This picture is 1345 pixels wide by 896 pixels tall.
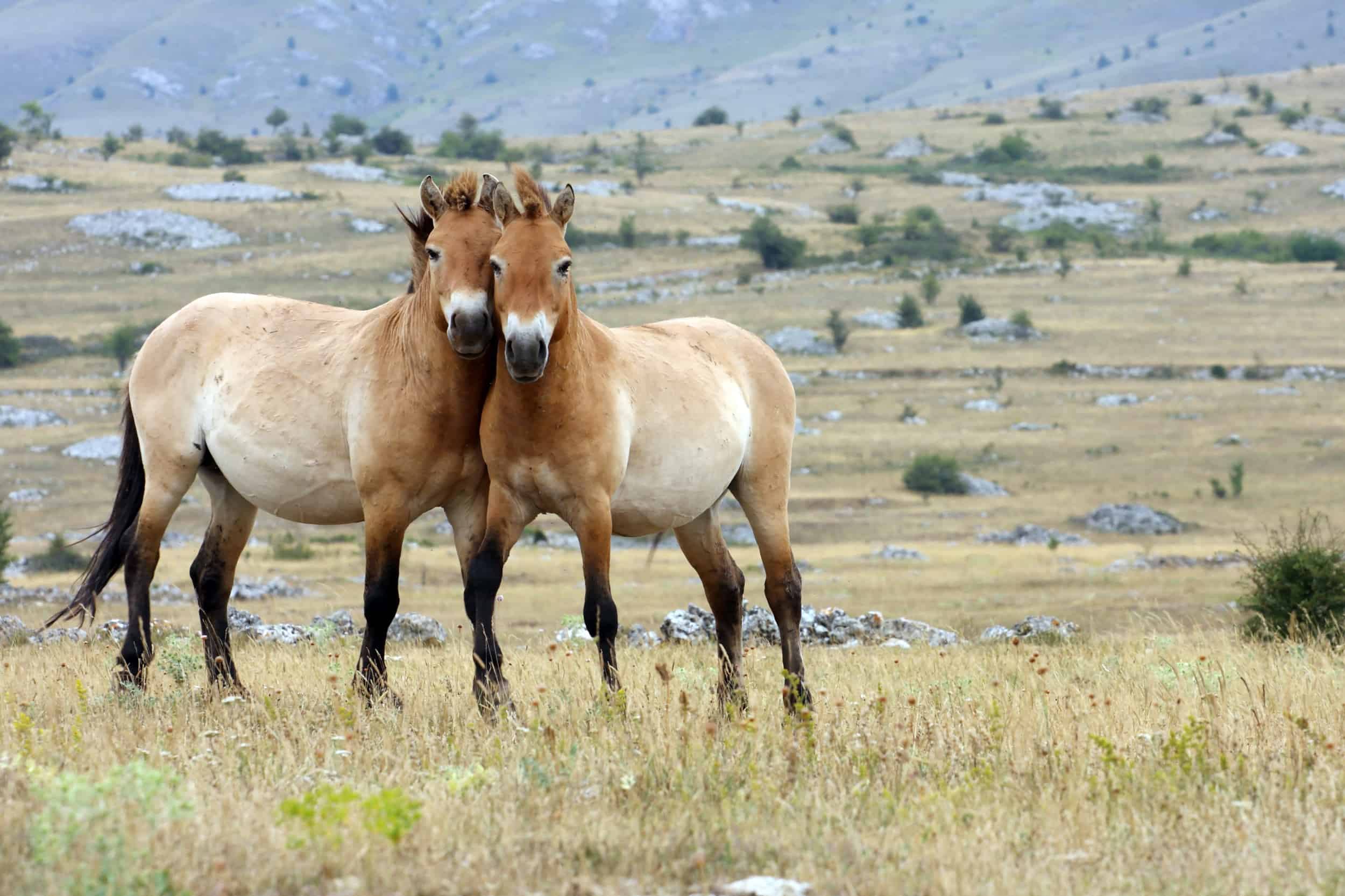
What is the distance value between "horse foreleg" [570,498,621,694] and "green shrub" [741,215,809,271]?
68.4 meters

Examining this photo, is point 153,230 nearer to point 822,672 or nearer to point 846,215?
point 846,215

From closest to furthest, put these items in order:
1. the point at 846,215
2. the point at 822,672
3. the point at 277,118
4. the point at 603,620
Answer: the point at 603,620 < the point at 822,672 < the point at 846,215 < the point at 277,118

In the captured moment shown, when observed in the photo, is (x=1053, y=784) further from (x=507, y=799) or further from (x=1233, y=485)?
(x=1233, y=485)

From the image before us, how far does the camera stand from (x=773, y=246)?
7562 centimetres

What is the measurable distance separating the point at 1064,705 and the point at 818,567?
77.7 ft

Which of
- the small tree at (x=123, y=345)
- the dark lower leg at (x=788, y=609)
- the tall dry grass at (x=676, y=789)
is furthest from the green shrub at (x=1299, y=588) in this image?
the small tree at (x=123, y=345)

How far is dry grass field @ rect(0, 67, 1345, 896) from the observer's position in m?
4.78

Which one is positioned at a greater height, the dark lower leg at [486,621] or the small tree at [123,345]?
the dark lower leg at [486,621]

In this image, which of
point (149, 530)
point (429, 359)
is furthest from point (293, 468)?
point (149, 530)

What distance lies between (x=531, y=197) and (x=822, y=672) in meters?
4.67

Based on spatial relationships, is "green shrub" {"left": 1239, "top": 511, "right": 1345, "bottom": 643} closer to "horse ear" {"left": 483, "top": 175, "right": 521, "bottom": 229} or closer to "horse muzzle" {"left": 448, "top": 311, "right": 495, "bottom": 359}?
"horse ear" {"left": 483, "top": 175, "right": 521, "bottom": 229}

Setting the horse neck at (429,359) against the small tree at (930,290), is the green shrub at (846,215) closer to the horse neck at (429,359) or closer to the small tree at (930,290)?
the small tree at (930,290)

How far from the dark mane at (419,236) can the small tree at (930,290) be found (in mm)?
59967

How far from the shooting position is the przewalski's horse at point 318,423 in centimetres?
810
